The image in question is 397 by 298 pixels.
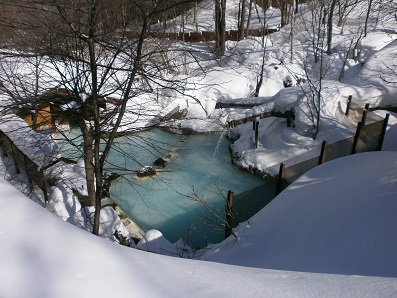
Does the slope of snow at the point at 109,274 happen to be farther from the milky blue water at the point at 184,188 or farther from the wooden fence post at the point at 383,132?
the wooden fence post at the point at 383,132

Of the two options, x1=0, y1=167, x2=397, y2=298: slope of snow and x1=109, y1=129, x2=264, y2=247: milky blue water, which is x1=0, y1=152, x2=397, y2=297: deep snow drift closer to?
x1=0, y1=167, x2=397, y2=298: slope of snow

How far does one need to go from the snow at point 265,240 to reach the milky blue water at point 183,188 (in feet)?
3.02

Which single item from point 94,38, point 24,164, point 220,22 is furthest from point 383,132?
point 220,22

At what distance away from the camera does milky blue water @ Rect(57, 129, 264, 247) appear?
8117 millimetres

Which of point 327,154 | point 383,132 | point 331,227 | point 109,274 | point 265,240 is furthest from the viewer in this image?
point 327,154

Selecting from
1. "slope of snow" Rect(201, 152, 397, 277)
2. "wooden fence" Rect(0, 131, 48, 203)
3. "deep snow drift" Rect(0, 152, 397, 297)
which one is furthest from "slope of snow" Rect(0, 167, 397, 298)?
"wooden fence" Rect(0, 131, 48, 203)

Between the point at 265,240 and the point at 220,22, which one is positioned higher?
the point at 220,22

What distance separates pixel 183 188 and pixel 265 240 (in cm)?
526

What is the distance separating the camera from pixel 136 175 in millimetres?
10398

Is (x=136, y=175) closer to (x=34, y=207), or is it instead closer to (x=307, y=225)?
(x=307, y=225)

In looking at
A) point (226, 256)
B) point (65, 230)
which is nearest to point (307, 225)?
point (226, 256)

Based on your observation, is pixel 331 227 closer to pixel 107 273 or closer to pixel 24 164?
pixel 107 273

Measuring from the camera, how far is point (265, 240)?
16.4 ft

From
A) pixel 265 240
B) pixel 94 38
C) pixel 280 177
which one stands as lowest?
pixel 280 177
